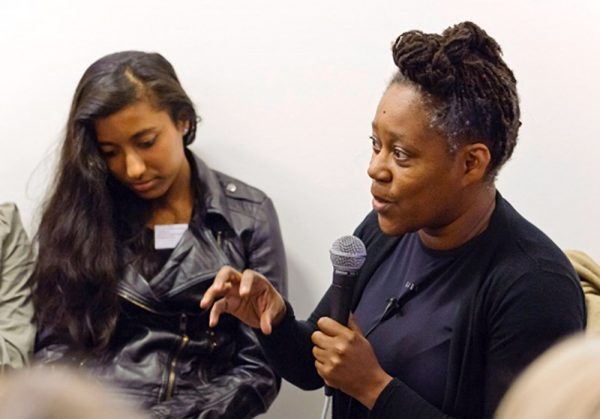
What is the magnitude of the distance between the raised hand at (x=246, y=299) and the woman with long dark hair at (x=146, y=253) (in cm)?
51

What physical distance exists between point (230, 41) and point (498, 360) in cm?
127

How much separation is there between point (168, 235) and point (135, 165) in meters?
0.19

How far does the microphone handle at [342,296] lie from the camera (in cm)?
166

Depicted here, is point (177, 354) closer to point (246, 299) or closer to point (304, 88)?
point (246, 299)

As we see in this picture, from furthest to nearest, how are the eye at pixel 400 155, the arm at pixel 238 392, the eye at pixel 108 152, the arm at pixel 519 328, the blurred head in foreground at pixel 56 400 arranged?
the eye at pixel 108 152
the arm at pixel 238 392
the eye at pixel 400 155
the arm at pixel 519 328
the blurred head in foreground at pixel 56 400

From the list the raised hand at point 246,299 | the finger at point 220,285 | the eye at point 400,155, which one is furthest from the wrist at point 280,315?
the eye at point 400,155

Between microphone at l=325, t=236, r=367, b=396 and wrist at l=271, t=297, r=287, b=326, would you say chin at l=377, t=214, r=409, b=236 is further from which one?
wrist at l=271, t=297, r=287, b=326

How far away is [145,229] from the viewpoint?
2.38 meters

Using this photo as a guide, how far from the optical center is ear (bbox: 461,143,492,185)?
1.62 metres

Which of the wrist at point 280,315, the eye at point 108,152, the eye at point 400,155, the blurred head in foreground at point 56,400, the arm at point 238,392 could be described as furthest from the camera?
the eye at point 108,152

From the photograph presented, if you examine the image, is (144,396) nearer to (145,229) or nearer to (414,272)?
(145,229)

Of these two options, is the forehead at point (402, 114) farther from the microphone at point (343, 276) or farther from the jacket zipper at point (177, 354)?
the jacket zipper at point (177, 354)

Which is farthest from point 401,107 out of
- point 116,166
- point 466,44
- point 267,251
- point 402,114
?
point 116,166

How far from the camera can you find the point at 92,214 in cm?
236
